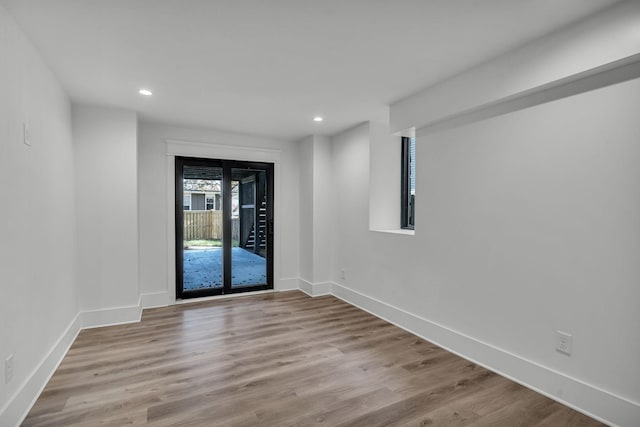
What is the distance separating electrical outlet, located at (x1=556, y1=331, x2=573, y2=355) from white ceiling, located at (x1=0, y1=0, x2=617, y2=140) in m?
2.04

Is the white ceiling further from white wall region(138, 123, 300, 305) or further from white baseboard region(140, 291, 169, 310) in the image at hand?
white baseboard region(140, 291, 169, 310)

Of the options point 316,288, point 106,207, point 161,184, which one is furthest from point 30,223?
point 316,288

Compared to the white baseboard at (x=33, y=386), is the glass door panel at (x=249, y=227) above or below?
above

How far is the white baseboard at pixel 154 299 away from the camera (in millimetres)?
4277

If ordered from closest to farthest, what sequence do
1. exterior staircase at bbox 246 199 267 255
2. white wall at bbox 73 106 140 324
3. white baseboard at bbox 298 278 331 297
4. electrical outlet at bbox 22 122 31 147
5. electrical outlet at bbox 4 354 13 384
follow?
1. electrical outlet at bbox 4 354 13 384
2. electrical outlet at bbox 22 122 31 147
3. white wall at bbox 73 106 140 324
4. white baseboard at bbox 298 278 331 297
5. exterior staircase at bbox 246 199 267 255

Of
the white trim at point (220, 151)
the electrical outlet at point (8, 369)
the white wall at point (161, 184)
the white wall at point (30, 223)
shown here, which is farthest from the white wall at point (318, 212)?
the electrical outlet at point (8, 369)

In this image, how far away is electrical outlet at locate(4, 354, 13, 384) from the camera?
181 cm

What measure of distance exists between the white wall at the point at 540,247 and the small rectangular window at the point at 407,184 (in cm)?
98

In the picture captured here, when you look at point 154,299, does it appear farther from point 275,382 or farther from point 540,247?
point 540,247

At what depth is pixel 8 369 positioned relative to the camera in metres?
1.85

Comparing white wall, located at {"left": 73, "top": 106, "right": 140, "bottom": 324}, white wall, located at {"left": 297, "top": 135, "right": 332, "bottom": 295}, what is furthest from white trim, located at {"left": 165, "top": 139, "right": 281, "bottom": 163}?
white wall, located at {"left": 73, "top": 106, "right": 140, "bottom": 324}

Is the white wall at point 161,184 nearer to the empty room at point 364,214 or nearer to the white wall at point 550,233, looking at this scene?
the empty room at point 364,214

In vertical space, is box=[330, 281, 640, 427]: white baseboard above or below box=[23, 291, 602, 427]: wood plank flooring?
above

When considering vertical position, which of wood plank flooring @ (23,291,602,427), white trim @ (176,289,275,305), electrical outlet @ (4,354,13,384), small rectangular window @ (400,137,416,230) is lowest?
wood plank flooring @ (23,291,602,427)
